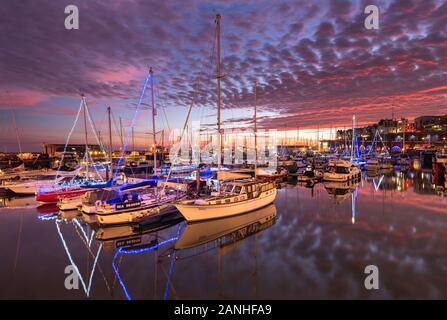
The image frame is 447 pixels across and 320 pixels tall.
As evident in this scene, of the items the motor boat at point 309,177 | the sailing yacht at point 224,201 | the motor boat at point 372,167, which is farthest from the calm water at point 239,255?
the motor boat at point 372,167

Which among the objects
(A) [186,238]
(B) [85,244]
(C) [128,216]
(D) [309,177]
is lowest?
(B) [85,244]

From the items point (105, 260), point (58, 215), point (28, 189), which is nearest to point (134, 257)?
point (105, 260)

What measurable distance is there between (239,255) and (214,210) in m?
5.52

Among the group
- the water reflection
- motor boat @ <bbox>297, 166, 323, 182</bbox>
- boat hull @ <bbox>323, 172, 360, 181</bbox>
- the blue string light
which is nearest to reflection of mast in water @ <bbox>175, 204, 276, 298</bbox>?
the water reflection

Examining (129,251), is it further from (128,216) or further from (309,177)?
(309,177)

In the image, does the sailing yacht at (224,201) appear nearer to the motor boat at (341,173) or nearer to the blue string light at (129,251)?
the blue string light at (129,251)

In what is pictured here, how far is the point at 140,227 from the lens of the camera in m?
17.4

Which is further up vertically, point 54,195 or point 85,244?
point 54,195

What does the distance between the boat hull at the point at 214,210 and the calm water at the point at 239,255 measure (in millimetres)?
576

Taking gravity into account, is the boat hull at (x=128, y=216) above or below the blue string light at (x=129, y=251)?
above

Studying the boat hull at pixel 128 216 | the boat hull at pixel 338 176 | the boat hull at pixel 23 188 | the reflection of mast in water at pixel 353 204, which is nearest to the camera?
the boat hull at pixel 128 216

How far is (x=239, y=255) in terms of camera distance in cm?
1238

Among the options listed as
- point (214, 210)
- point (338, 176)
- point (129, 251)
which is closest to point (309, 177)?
point (338, 176)

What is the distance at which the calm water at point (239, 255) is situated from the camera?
9.26 metres
